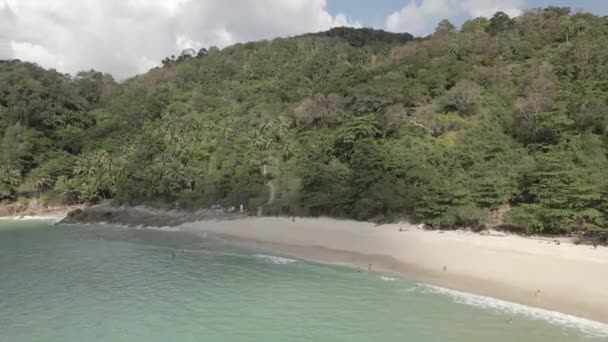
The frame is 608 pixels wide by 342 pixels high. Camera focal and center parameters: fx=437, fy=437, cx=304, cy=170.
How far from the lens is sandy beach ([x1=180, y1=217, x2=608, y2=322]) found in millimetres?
19984

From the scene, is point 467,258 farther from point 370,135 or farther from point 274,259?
point 370,135

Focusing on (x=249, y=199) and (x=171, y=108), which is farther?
(x=171, y=108)

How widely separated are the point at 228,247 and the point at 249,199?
485 inches

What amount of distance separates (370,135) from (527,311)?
103 ft

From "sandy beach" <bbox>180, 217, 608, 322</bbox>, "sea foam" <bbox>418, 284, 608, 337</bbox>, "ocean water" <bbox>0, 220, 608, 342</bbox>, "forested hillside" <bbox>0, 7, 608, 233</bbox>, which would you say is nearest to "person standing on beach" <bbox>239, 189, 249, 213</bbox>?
"forested hillside" <bbox>0, 7, 608, 233</bbox>

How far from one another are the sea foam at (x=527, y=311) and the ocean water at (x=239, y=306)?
1.7 inches

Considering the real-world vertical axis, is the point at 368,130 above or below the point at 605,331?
above

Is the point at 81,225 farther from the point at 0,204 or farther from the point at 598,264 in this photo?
the point at 598,264

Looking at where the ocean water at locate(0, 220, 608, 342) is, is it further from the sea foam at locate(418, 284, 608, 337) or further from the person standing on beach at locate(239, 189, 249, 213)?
the person standing on beach at locate(239, 189, 249, 213)

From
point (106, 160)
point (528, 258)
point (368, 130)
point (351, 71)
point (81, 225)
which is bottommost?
point (81, 225)

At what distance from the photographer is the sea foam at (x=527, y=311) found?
16.6m

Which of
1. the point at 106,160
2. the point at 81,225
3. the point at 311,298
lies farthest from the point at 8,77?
A: the point at 311,298

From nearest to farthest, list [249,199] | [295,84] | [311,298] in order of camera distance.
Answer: [311,298] → [249,199] → [295,84]

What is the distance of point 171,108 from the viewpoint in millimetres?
85000
